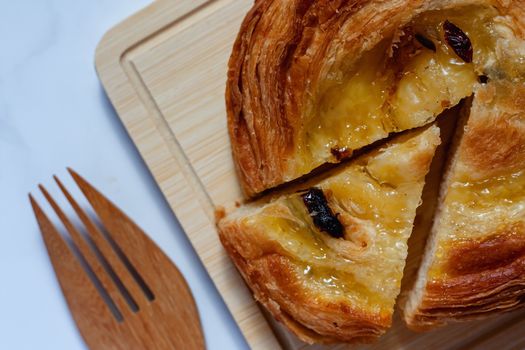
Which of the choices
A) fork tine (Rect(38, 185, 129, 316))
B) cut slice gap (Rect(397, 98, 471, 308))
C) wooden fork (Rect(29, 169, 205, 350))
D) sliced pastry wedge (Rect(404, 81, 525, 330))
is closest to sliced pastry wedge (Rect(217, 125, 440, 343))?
sliced pastry wedge (Rect(404, 81, 525, 330))

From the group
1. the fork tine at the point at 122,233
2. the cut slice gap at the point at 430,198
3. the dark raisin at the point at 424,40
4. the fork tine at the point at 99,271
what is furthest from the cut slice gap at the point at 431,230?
the fork tine at the point at 99,271

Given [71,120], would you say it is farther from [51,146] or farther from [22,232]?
[22,232]

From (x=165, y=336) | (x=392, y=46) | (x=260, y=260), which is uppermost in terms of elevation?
(x=392, y=46)

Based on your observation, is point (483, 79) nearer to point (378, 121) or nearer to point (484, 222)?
point (378, 121)

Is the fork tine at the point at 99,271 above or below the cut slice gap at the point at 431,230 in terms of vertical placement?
above

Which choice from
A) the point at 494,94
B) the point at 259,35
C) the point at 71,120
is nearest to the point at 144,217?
the point at 71,120

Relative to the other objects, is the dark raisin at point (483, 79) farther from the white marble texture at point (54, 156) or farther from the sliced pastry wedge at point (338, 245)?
the white marble texture at point (54, 156)

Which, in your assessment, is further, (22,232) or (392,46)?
(22,232)

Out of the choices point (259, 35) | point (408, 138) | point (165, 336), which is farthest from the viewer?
point (165, 336)
